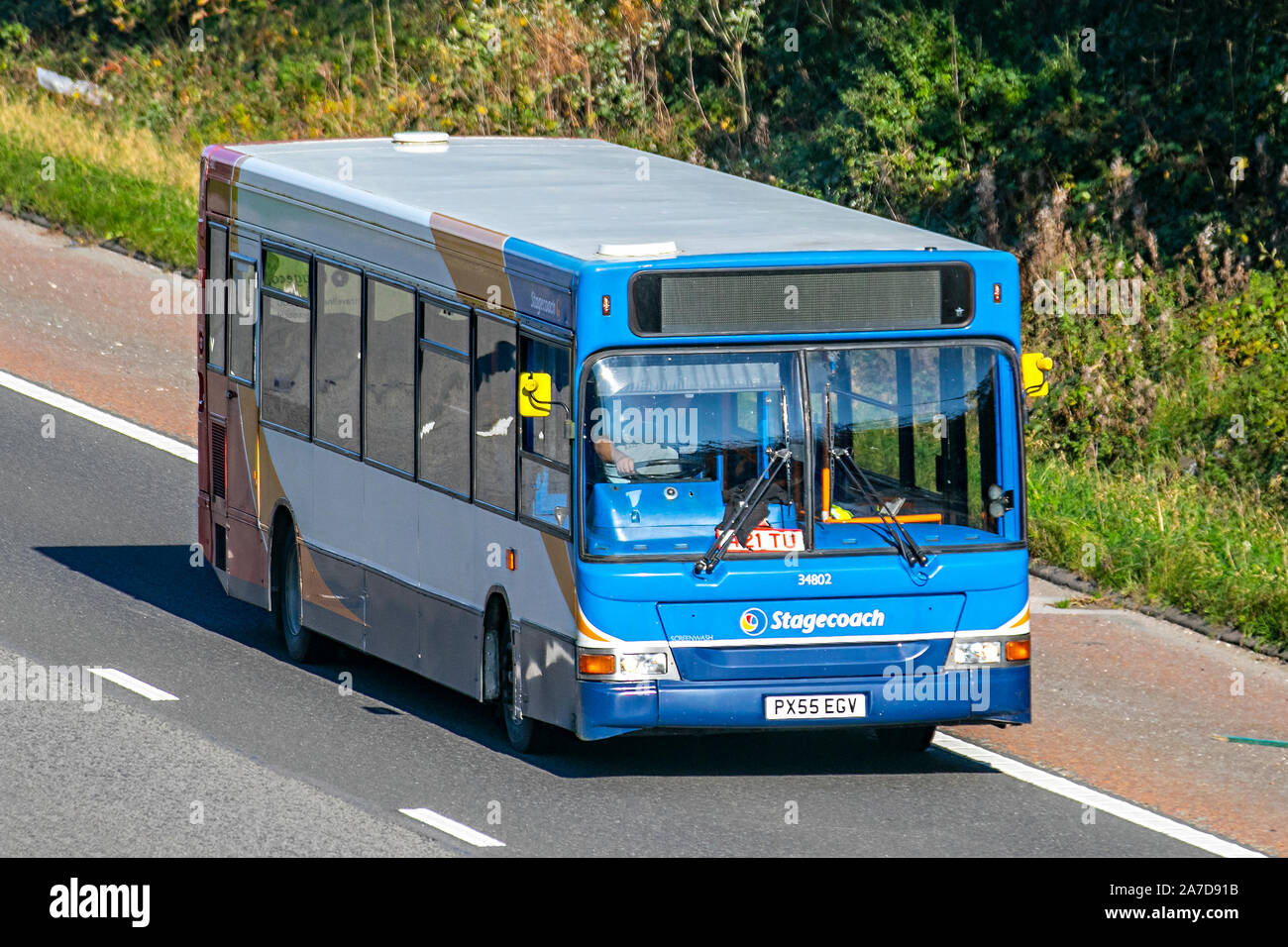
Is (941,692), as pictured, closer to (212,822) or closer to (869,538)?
(869,538)

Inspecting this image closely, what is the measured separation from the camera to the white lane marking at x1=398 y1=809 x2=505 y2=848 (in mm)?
10516

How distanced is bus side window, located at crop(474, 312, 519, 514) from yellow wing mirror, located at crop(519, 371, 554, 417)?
48 cm

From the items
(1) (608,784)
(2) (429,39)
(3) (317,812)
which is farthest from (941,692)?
(2) (429,39)

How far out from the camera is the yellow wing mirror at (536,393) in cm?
1149

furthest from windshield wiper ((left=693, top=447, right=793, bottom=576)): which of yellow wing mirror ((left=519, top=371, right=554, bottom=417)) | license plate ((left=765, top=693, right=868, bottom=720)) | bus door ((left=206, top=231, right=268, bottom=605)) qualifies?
bus door ((left=206, top=231, right=268, bottom=605))

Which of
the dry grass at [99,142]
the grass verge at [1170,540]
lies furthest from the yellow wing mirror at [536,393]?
the dry grass at [99,142]

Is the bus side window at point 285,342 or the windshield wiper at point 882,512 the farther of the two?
the bus side window at point 285,342

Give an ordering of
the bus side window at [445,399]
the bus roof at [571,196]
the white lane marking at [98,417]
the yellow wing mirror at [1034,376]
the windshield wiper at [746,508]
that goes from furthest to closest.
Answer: the white lane marking at [98,417], the bus side window at [445,399], the bus roof at [571,196], the yellow wing mirror at [1034,376], the windshield wiper at [746,508]

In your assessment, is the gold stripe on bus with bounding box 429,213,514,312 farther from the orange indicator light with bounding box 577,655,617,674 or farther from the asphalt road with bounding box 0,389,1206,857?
the asphalt road with bounding box 0,389,1206,857

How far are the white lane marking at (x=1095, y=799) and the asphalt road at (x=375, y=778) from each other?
0.10m

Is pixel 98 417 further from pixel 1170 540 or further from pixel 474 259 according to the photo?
pixel 1170 540

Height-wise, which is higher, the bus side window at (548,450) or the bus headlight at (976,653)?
the bus side window at (548,450)

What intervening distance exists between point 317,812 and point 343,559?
132 inches

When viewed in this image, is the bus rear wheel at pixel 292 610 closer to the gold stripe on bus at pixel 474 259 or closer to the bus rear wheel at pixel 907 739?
the gold stripe on bus at pixel 474 259
